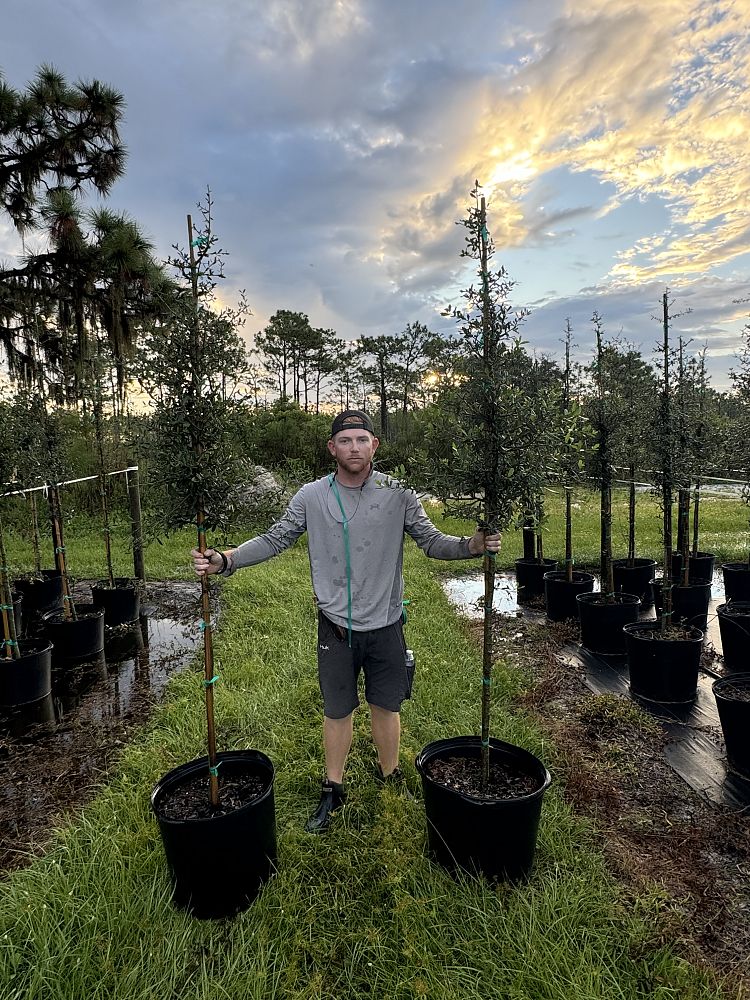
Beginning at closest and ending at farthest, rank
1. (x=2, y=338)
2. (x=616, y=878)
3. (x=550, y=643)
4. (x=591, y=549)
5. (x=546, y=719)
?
(x=616, y=878), (x=546, y=719), (x=550, y=643), (x=591, y=549), (x=2, y=338)

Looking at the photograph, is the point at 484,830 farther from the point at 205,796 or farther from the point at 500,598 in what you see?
the point at 500,598

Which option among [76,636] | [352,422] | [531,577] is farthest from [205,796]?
[531,577]

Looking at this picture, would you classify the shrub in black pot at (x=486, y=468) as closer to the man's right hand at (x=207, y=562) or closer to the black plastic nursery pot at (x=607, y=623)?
the man's right hand at (x=207, y=562)

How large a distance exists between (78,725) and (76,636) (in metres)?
1.54

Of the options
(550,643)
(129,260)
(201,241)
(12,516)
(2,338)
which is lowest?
(550,643)

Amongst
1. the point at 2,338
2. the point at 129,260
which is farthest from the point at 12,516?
the point at 129,260

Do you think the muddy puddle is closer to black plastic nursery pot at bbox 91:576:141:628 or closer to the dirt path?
the dirt path

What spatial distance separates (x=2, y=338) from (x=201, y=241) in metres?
12.9

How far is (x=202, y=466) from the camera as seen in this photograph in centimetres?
267

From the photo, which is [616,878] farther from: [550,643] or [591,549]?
[591,549]

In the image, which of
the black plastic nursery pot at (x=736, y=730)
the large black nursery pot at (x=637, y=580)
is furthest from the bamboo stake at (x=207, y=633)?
the large black nursery pot at (x=637, y=580)

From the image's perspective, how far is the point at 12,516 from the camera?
43.9 feet

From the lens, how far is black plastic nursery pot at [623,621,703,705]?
4.38 metres

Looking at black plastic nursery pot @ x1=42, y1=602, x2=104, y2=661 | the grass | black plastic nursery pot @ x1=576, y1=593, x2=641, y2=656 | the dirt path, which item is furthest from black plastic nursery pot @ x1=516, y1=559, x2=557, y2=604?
black plastic nursery pot @ x1=42, y1=602, x2=104, y2=661
